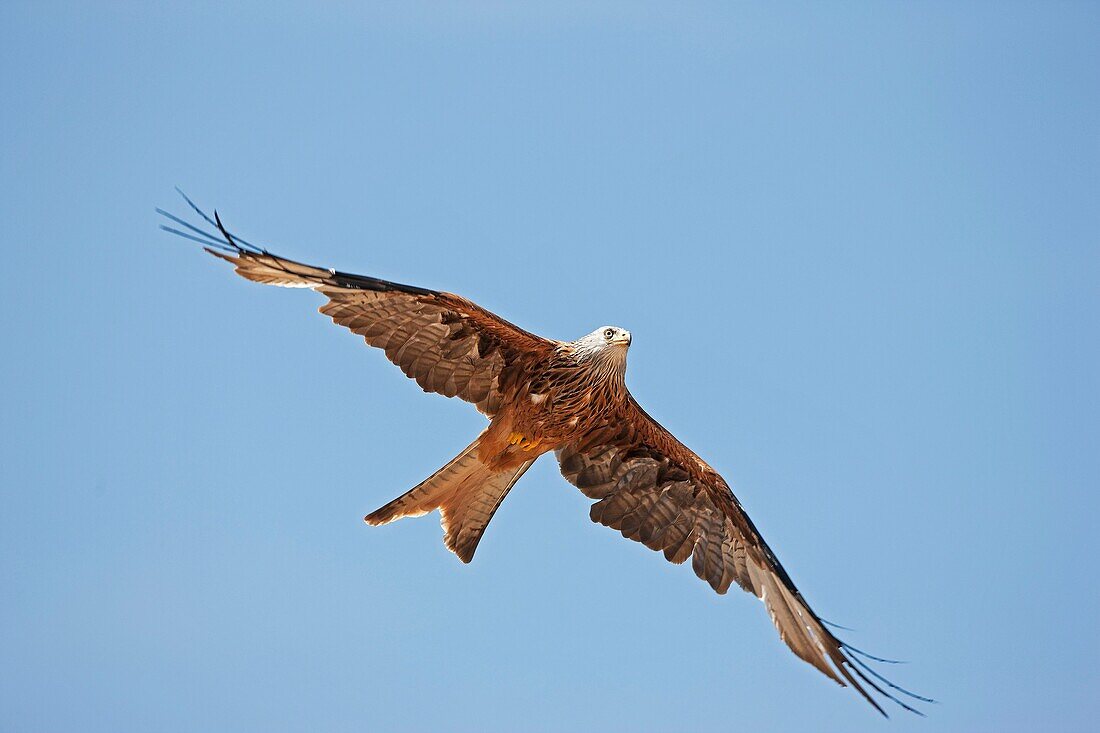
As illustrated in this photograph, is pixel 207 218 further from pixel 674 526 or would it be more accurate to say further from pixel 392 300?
pixel 674 526

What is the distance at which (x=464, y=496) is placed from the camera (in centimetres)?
1159

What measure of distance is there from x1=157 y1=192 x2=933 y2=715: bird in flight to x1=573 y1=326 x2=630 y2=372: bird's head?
1 centimetres

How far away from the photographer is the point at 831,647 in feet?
37.8

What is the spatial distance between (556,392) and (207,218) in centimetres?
359

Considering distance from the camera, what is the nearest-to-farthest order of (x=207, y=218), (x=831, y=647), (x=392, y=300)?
(x=207, y=218) < (x=392, y=300) < (x=831, y=647)

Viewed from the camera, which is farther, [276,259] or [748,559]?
[748,559]

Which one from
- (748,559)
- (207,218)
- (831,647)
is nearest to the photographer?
(207,218)

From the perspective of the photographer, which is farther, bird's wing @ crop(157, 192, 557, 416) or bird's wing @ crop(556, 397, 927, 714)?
bird's wing @ crop(556, 397, 927, 714)

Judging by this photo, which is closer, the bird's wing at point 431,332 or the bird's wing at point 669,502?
the bird's wing at point 431,332

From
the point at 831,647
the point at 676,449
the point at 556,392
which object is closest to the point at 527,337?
the point at 556,392

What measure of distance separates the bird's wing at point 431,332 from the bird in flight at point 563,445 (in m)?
0.01

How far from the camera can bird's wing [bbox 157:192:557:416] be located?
1027 centimetres

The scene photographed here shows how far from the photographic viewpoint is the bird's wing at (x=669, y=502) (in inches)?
480

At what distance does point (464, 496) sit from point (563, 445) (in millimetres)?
1185
